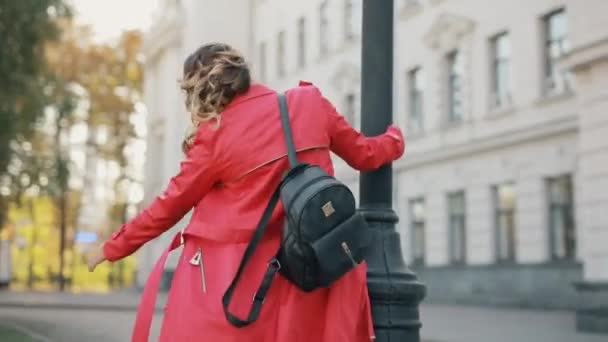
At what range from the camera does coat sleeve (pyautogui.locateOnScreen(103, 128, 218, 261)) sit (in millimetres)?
3684

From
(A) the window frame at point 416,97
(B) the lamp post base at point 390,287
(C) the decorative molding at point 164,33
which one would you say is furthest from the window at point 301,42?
→ (B) the lamp post base at point 390,287

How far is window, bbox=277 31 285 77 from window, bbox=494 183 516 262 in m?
16.1

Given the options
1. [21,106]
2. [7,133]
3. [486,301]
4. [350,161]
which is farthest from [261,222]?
[486,301]

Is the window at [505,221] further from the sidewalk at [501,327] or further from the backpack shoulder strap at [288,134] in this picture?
the backpack shoulder strap at [288,134]

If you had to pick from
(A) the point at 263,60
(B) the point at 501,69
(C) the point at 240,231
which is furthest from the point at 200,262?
(A) the point at 263,60

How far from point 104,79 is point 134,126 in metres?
2.60

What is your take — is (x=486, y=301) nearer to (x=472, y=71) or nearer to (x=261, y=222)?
(x=472, y=71)

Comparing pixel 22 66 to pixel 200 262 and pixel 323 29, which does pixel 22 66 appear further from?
pixel 323 29

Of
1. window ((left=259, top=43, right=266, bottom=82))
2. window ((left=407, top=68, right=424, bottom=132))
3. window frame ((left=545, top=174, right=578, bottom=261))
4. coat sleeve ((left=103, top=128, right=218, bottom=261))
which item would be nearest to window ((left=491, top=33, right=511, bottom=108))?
window frame ((left=545, top=174, right=578, bottom=261))

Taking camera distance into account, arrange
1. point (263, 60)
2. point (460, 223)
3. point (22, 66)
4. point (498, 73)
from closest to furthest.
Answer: point (22, 66), point (498, 73), point (460, 223), point (263, 60)

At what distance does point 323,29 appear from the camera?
125 feet

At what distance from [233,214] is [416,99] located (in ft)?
95.5

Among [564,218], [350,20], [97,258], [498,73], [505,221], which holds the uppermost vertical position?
[350,20]

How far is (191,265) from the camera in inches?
145
